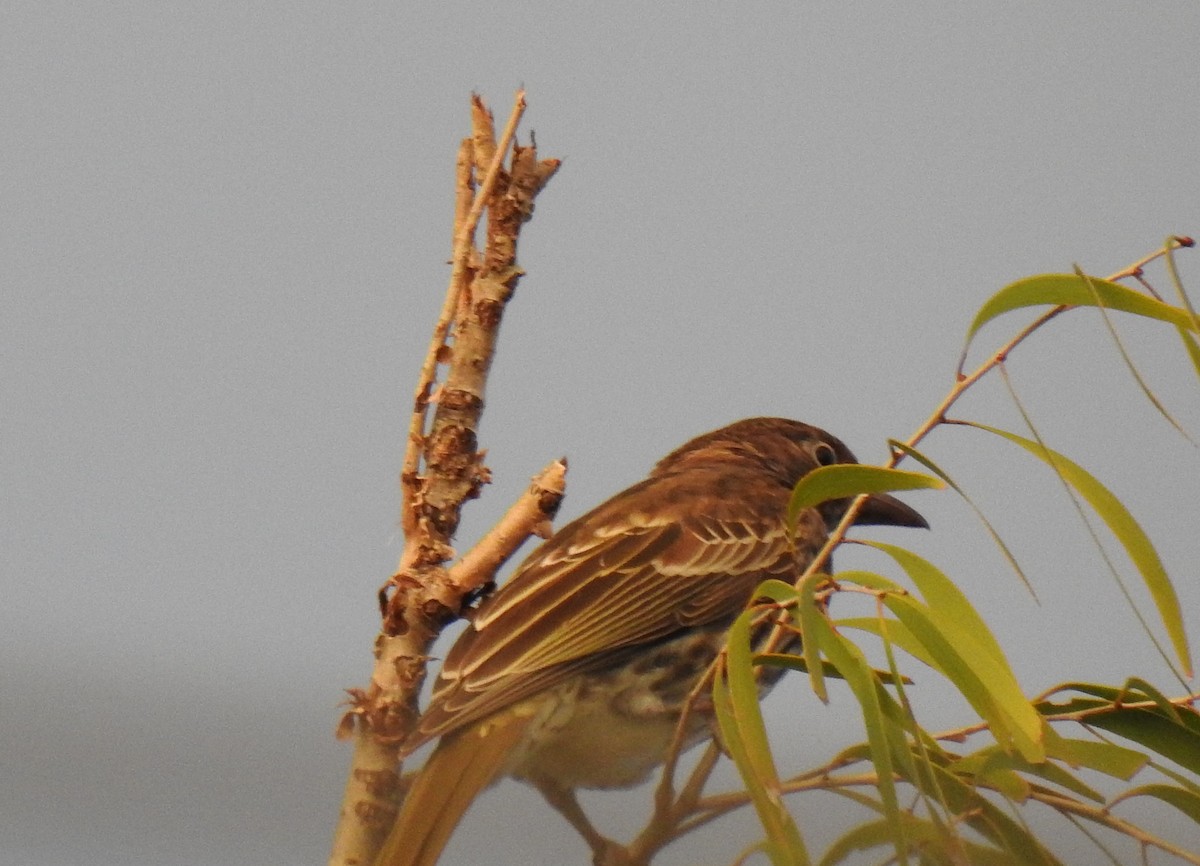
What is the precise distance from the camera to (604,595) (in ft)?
7.78

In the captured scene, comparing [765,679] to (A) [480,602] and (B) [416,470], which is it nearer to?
(A) [480,602]

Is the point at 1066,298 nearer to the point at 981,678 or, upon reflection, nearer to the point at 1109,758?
the point at 981,678

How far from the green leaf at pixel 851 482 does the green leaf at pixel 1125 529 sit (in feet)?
0.35

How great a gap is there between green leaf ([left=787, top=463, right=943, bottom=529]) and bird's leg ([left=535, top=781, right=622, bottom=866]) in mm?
779

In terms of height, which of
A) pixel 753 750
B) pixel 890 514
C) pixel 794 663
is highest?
pixel 890 514

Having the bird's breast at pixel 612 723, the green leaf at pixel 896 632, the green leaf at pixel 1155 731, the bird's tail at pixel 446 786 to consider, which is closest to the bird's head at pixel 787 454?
the bird's breast at pixel 612 723

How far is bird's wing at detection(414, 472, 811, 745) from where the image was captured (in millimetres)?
2162

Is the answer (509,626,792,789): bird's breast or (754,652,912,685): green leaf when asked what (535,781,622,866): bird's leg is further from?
(754,652,912,685): green leaf

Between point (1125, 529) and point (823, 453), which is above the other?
point (823, 453)

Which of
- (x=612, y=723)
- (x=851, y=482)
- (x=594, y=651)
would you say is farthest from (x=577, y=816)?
(x=851, y=482)

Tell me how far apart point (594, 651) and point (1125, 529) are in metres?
0.99

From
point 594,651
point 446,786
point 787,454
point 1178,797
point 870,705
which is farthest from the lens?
point 787,454

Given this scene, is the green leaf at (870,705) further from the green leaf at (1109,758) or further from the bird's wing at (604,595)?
the bird's wing at (604,595)

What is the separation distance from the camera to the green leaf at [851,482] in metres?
1.42
